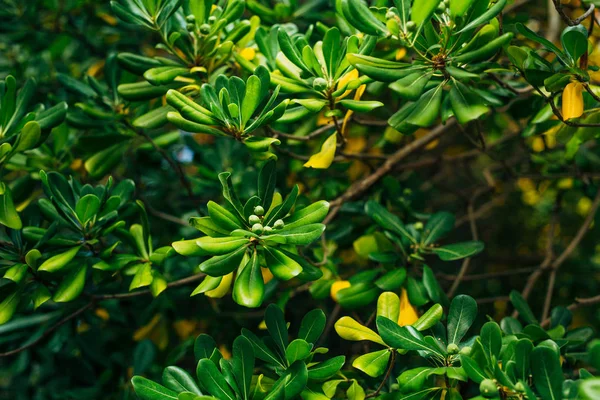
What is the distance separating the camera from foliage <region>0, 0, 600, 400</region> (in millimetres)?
1103

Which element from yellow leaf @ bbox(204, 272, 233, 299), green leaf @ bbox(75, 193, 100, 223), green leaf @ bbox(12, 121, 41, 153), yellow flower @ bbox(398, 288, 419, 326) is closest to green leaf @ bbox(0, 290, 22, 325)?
green leaf @ bbox(75, 193, 100, 223)

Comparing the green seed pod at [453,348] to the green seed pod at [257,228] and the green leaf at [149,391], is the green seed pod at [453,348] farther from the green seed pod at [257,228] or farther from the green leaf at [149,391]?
the green leaf at [149,391]

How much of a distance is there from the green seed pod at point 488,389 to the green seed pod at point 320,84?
0.67 metres

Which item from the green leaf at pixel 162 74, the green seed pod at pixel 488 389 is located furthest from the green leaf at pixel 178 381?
the green leaf at pixel 162 74

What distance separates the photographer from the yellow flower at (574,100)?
120 centimetres

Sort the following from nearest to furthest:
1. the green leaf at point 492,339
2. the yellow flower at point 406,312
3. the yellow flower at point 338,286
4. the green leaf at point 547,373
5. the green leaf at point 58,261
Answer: the green leaf at point 547,373
the green leaf at point 492,339
the green leaf at point 58,261
the yellow flower at point 406,312
the yellow flower at point 338,286

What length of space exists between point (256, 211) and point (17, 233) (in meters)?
0.62

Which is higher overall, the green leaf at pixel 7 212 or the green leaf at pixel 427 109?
the green leaf at pixel 427 109

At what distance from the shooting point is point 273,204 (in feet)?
4.15

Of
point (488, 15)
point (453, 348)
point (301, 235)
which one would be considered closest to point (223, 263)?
point (301, 235)

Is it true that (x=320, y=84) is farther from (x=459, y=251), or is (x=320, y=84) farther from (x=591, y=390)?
(x=591, y=390)

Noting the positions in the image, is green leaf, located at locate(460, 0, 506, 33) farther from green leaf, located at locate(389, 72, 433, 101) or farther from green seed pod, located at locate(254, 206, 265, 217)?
green seed pod, located at locate(254, 206, 265, 217)

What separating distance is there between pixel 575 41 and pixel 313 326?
0.79 metres

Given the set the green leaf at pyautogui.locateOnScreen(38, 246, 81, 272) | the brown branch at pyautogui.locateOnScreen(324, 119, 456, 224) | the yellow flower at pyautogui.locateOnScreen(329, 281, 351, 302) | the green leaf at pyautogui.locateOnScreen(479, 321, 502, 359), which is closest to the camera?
the green leaf at pyautogui.locateOnScreen(479, 321, 502, 359)
